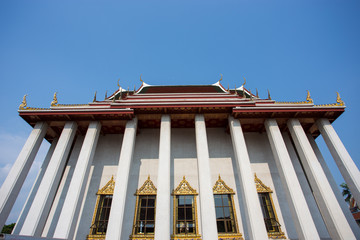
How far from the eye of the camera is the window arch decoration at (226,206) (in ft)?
27.2

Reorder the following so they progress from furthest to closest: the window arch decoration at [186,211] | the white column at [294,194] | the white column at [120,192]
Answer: the window arch decoration at [186,211] → the white column at [294,194] → the white column at [120,192]

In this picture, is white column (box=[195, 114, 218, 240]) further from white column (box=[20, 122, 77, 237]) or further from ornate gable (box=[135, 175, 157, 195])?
white column (box=[20, 122, 77, 237])

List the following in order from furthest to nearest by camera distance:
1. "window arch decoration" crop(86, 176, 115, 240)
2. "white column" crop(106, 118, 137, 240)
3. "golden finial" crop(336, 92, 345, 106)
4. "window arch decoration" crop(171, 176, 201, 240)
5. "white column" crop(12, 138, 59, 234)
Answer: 1. "golden finial" crop(336, 92, 345, 106)
2. "window arch decoration" crop(86, 176, 115, 240)
3. "window arch decoration" crop(171, 176, 201, 240)
4. "white column" crop(12, 138, 59, 234)
5. "white column" crop(106, 118, 137, 240)

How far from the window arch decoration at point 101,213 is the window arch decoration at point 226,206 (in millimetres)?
4806

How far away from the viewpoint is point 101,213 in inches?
354

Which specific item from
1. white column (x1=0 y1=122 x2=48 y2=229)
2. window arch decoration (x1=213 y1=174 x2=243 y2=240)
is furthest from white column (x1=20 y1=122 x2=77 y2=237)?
window arch decoration (x1=213 y1=174 x2=243 y2=240)

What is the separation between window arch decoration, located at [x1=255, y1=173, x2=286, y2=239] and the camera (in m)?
8.32

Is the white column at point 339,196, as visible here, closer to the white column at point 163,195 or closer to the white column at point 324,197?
the white column at point 324,197

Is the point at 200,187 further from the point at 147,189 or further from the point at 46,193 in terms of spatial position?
the point at 46,193

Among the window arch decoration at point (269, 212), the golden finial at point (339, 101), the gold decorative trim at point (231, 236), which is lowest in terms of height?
the gold decorative trim at point (231, 236)

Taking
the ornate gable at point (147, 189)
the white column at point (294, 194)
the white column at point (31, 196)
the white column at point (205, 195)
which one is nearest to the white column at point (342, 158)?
the white column at point (294, 194)

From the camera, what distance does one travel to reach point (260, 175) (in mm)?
9852

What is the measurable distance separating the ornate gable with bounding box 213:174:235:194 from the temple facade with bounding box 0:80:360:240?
0.05 m

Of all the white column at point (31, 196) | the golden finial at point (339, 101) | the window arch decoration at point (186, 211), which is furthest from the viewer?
the golden finial at point (339, 101)
